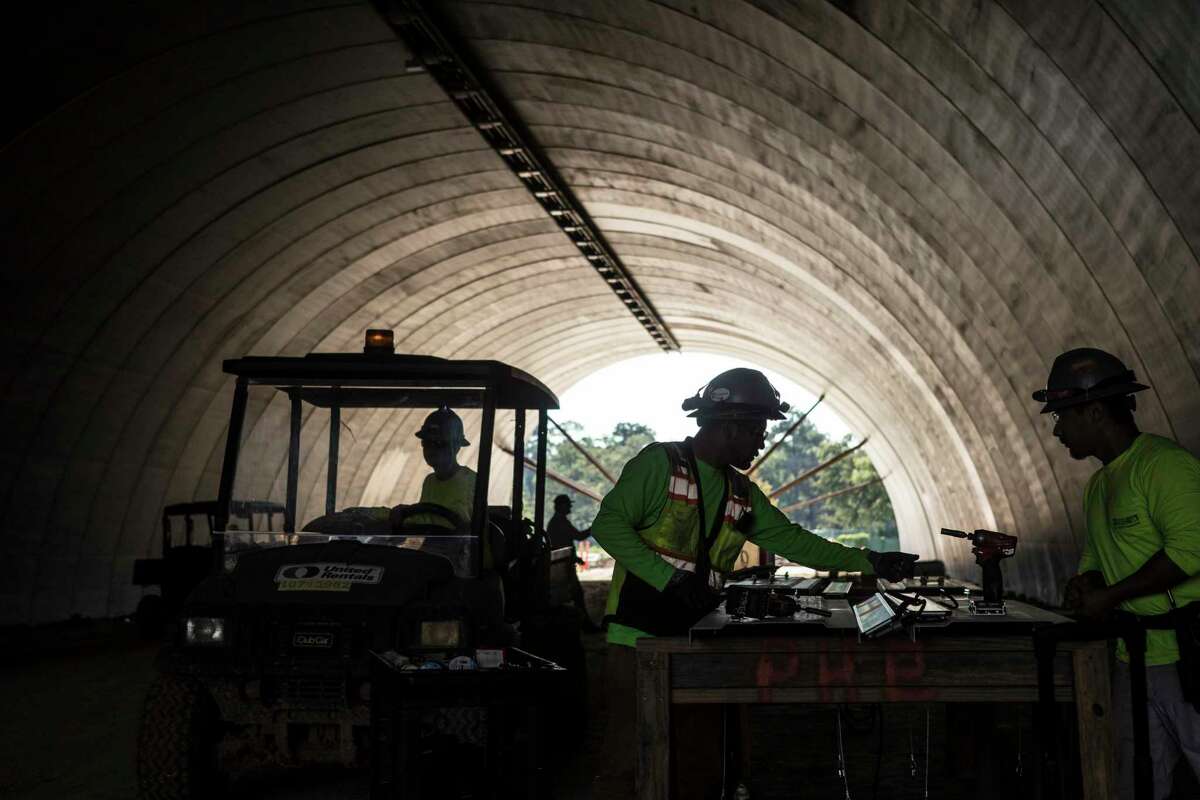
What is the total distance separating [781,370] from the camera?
30.8 metres

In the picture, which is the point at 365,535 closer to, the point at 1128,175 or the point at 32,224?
the point at 1128,175

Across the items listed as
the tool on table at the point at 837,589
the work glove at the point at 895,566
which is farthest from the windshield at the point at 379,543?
the work glove at the point at 895,566

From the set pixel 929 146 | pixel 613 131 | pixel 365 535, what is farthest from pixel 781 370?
pixel 365 535

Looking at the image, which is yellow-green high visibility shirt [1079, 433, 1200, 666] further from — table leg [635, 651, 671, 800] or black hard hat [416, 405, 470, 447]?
black hard hat [416, 405, 470, 447]

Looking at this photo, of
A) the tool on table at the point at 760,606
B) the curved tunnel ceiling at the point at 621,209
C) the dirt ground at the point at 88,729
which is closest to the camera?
the tool on table at the point at 760,606

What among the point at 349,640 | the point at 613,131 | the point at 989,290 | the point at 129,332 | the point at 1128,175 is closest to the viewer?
the point at 349,640

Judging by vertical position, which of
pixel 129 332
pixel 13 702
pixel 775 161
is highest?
pixel 775 161

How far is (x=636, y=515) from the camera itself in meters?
4.69

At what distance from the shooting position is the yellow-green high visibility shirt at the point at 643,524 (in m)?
4.50

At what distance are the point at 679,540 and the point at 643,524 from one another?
19 centimetres

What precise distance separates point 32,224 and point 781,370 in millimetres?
21099

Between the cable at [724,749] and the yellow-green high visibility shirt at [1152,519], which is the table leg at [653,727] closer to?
the cable at [724,749]

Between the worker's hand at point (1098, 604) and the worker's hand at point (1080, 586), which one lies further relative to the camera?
the worker's hand at point (1080, 586)

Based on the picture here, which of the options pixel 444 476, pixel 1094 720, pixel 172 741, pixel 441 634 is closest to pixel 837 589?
pixel 441 634
